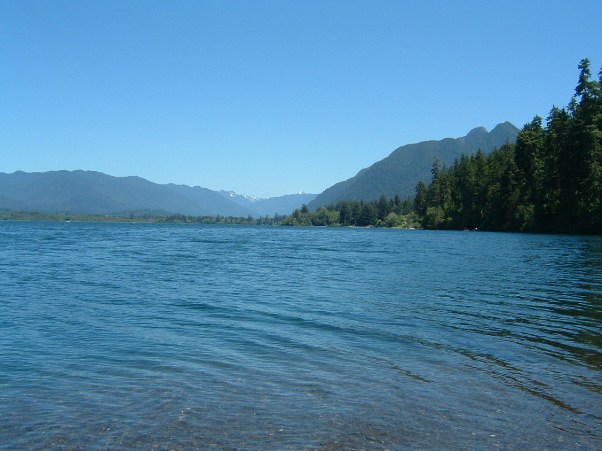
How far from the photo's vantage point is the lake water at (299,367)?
857 centimetres

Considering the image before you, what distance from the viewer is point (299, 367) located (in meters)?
12.4

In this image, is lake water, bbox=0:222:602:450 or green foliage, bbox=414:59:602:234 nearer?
lake water, bbox=0:222:602:450

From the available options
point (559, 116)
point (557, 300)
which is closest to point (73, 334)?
point (557, 300)

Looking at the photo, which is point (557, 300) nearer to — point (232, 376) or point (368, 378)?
point (368, 378)

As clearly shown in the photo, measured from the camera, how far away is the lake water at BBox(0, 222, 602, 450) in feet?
28.1

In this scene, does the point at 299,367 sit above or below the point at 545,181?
below

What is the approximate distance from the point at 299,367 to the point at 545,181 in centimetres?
9749

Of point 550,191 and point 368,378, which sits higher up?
point 550,191

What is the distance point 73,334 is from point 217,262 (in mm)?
28845

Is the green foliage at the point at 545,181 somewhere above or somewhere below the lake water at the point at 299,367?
above

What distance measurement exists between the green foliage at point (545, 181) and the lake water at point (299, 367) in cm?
6924

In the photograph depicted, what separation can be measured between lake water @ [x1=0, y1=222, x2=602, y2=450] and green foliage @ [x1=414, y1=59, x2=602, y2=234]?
69.2 m

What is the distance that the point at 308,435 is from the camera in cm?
845

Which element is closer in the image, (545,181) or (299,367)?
(299,367)
